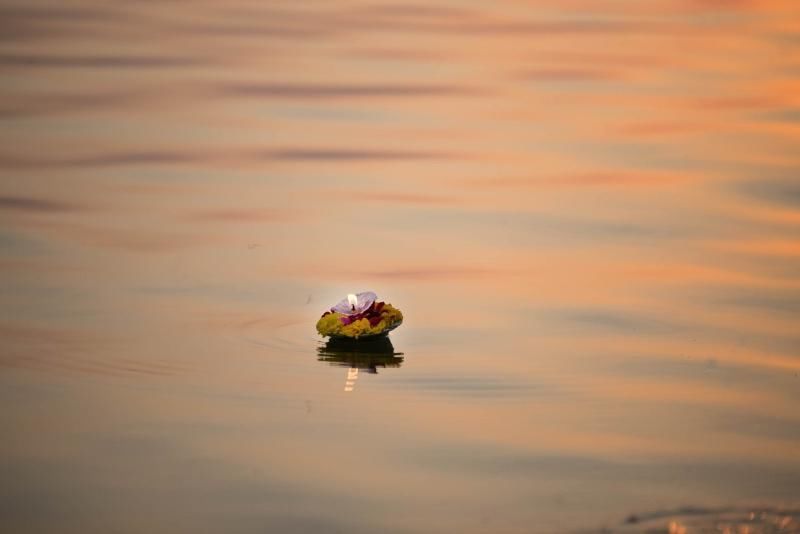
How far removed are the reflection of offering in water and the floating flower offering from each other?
0.27 ft

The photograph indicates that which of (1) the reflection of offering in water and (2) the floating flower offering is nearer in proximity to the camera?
(1) the reflection of offering in water

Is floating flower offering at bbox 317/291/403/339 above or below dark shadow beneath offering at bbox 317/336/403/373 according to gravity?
above

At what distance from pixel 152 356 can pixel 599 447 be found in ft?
10.2

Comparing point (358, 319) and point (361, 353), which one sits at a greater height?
point (358, 319)

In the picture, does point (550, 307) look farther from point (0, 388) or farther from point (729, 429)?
point (0, 388)

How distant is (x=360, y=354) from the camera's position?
30.8ft

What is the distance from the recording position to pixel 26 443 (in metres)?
7.75

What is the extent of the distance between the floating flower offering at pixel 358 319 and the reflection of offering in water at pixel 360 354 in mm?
81

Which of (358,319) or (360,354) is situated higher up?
(358,319)

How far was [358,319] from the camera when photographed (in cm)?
941

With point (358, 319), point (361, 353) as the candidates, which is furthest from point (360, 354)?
point (358, 319)

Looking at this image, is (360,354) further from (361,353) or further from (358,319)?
(358,319)

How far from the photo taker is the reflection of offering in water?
9164mm

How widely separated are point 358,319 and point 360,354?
228mm
